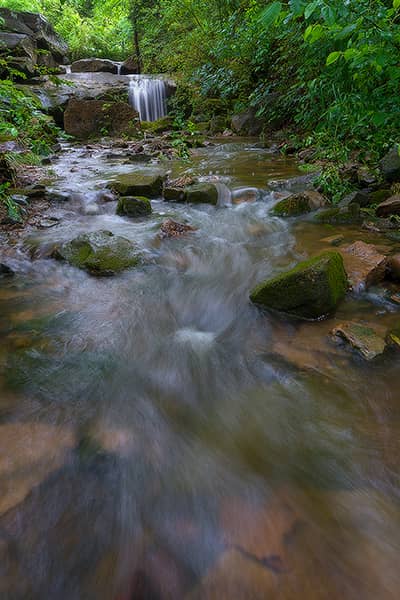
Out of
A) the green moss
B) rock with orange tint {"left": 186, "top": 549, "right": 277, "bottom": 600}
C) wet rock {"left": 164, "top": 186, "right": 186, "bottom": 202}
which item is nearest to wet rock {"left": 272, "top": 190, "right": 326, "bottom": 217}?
the green moss

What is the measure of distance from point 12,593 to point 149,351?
5.10 feet

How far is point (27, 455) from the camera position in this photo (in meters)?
1.67

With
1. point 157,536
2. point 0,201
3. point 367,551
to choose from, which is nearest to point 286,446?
point 367,551

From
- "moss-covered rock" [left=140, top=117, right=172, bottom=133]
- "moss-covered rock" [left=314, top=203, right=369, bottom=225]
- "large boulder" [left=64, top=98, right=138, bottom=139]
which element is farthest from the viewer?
"moss-covered rock" [left=140, top=117, right=172, bottom=133]

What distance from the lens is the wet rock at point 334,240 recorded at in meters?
3.79

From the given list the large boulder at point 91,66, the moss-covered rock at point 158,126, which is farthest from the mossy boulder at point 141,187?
the large boulder at point 91,66

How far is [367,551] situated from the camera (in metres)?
1.32

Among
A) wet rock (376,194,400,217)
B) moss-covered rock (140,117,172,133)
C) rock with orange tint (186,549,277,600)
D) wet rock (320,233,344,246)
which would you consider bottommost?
rock with orange tint (186,549,277,600)

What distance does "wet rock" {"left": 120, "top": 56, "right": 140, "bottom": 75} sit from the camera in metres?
19.5

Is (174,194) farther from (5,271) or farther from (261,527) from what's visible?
(261,527)

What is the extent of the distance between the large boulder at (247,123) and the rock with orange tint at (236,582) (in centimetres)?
1216

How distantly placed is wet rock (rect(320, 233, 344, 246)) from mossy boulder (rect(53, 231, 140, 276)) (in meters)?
2.11

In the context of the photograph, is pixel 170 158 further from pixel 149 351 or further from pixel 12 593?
pixel 12 593

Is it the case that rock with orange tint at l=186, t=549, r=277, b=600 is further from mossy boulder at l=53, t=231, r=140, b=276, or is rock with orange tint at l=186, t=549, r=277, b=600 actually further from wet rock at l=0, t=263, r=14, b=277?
wet rock at l=0, t=263, r=14, b=277
